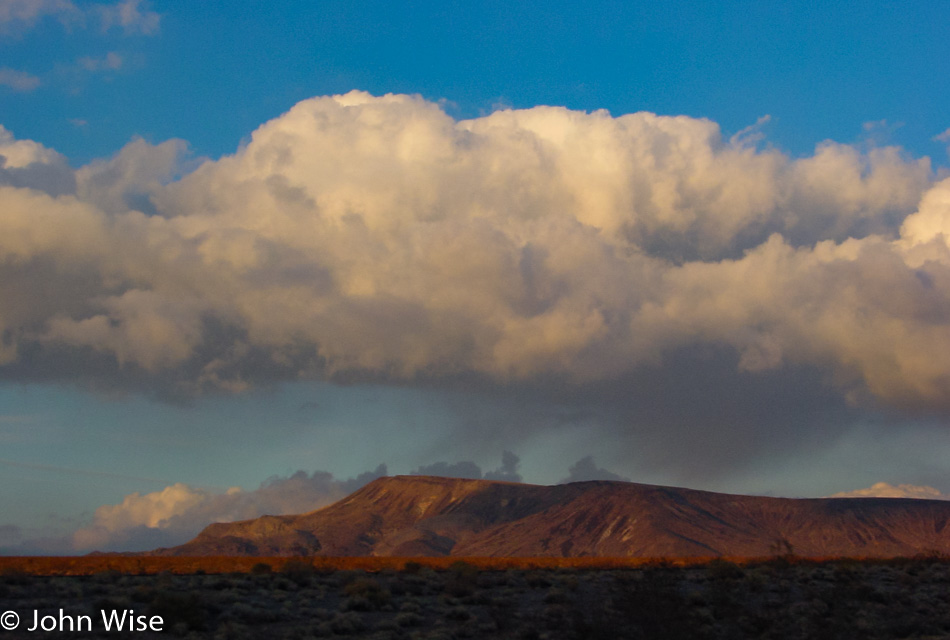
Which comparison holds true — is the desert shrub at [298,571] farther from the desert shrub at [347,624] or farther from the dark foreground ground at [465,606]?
the desert shrub at [347,624]

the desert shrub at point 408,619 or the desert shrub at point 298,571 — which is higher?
the desert shrub at point 298,571

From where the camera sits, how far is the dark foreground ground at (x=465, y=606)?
1113 inches

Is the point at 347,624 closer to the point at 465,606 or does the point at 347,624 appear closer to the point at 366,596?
the point at 366,596

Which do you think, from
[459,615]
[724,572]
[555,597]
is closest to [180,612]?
[459,615]

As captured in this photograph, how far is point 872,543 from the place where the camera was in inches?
7687

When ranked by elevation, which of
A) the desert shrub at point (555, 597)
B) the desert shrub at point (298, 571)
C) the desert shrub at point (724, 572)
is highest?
the desert shrub at point (298, 571)

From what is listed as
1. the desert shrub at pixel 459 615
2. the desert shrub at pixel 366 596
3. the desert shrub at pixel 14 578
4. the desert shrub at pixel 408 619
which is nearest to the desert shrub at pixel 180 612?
the desert shrub at pixel 366 596

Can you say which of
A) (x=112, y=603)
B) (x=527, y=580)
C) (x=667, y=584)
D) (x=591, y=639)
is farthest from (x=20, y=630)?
(x=527, y=580)

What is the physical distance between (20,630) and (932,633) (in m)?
32.7

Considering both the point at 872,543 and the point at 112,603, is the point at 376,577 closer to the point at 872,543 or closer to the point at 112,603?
the point at 112,603

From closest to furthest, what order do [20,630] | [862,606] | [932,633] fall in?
[20,630], [932,633], [862,606]

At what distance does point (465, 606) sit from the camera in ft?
120

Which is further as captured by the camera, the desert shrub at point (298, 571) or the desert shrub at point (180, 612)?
the desert shrub at point (298, 571)

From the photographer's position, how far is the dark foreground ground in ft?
92.8
